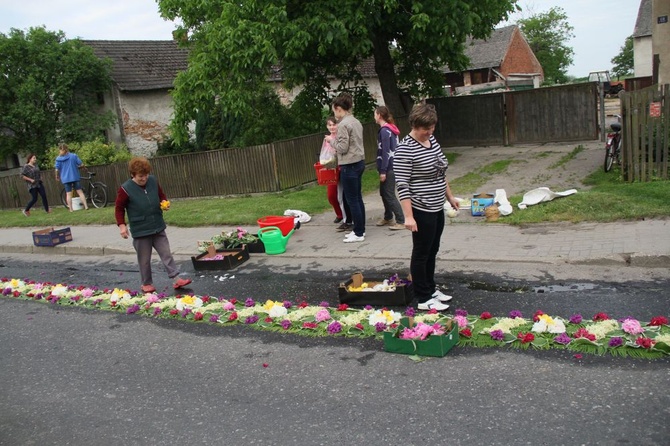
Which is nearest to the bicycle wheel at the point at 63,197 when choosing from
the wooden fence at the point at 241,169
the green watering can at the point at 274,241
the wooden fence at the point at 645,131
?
the wooden fence at the point at 241,169

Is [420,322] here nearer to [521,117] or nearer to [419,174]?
[419,174]

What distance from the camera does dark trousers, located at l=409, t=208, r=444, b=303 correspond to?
18.7ft

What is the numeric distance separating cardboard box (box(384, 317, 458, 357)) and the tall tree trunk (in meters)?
13.5

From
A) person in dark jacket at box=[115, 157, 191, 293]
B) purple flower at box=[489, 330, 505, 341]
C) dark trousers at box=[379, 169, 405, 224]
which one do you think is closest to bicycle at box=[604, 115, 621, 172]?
dark trousers at box=[379, 169, 405, 224]

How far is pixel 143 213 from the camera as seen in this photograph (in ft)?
24.6

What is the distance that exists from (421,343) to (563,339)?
1.09 m

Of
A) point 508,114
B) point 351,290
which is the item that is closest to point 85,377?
point 351,290

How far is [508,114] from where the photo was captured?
1920 cm

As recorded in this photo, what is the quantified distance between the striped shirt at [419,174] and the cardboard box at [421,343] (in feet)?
3.86

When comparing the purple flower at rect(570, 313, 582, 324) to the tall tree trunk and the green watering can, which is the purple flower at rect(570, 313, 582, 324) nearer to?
the green watering can

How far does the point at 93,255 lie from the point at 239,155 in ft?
17.5

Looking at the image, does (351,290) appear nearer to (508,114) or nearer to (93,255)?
(93,255)

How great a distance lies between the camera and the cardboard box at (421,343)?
4805 mm

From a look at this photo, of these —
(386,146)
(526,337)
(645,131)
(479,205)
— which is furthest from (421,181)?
(645,131)
